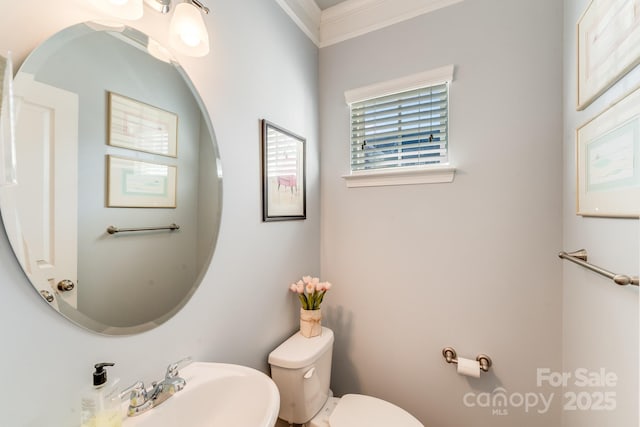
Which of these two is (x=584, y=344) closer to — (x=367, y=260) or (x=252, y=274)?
(x=367, y=260)

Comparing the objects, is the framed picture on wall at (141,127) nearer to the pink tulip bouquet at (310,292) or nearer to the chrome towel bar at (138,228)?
the chrome towel bar at (138,228)

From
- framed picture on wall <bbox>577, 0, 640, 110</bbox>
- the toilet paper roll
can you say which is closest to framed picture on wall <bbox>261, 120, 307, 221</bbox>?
the toilet paper roll

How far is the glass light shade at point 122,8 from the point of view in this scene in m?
0.73

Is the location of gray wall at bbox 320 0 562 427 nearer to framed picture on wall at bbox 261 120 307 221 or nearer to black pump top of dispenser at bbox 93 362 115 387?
framed picture on wall at bbox 261 120 307 221

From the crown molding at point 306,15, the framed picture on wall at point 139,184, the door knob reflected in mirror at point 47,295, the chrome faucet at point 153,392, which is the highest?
the crown molding at point 306,15

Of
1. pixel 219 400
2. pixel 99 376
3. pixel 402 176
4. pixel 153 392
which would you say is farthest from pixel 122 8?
pixel 402 176

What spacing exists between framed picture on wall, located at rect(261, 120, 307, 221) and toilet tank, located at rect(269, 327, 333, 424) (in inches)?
26.0

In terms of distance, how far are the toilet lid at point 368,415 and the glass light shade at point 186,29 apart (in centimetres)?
167

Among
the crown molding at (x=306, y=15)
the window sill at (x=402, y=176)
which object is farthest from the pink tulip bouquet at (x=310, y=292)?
the crown molding at (x=306, y=15)

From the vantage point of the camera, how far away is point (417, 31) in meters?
1.49

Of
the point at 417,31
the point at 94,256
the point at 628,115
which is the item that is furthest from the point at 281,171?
the point at 628,115

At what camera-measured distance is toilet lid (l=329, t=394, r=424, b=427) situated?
1197mm

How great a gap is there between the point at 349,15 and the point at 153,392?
6.82 ft

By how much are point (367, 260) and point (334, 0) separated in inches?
63.2
